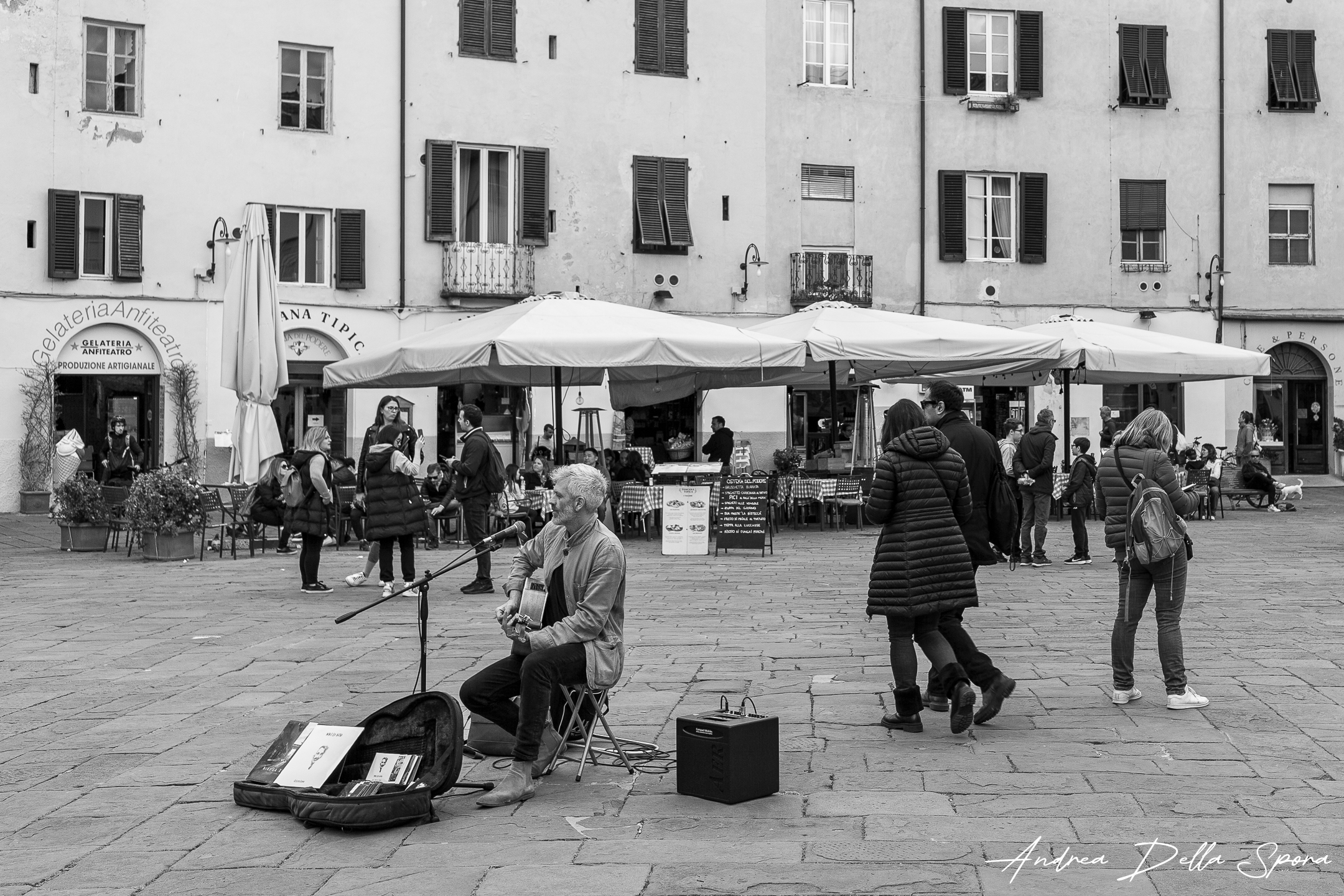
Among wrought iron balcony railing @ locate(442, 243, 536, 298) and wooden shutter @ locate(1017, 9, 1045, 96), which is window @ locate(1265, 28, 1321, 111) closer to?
wooden shutter @ locate(1017, 9, 1045, 96)

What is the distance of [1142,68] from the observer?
31.6 m

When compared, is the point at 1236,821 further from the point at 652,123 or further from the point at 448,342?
the point at 652,123

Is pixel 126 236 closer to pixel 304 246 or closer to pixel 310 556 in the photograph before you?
pixel 304 246

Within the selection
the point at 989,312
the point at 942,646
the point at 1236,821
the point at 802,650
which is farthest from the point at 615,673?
the point at 989,312

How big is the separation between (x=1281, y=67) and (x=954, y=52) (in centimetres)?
706

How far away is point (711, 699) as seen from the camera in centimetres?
855

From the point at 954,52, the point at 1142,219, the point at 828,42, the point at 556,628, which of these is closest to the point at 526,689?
the point at 556,628

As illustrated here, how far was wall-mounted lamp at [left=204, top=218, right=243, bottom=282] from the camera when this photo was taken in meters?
26.2

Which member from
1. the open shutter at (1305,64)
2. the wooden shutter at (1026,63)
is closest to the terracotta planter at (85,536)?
the wooden shutter at (1026,63)

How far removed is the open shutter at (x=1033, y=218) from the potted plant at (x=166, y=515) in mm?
18758

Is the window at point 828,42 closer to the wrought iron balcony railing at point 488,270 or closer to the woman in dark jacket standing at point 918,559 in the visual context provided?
the wrought iron balcony railing at point 488,270

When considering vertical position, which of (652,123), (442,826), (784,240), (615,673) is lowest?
(442,826)

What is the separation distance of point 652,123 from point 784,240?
3.34m

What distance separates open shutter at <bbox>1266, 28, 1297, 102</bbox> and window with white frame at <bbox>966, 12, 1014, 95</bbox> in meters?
5.58
